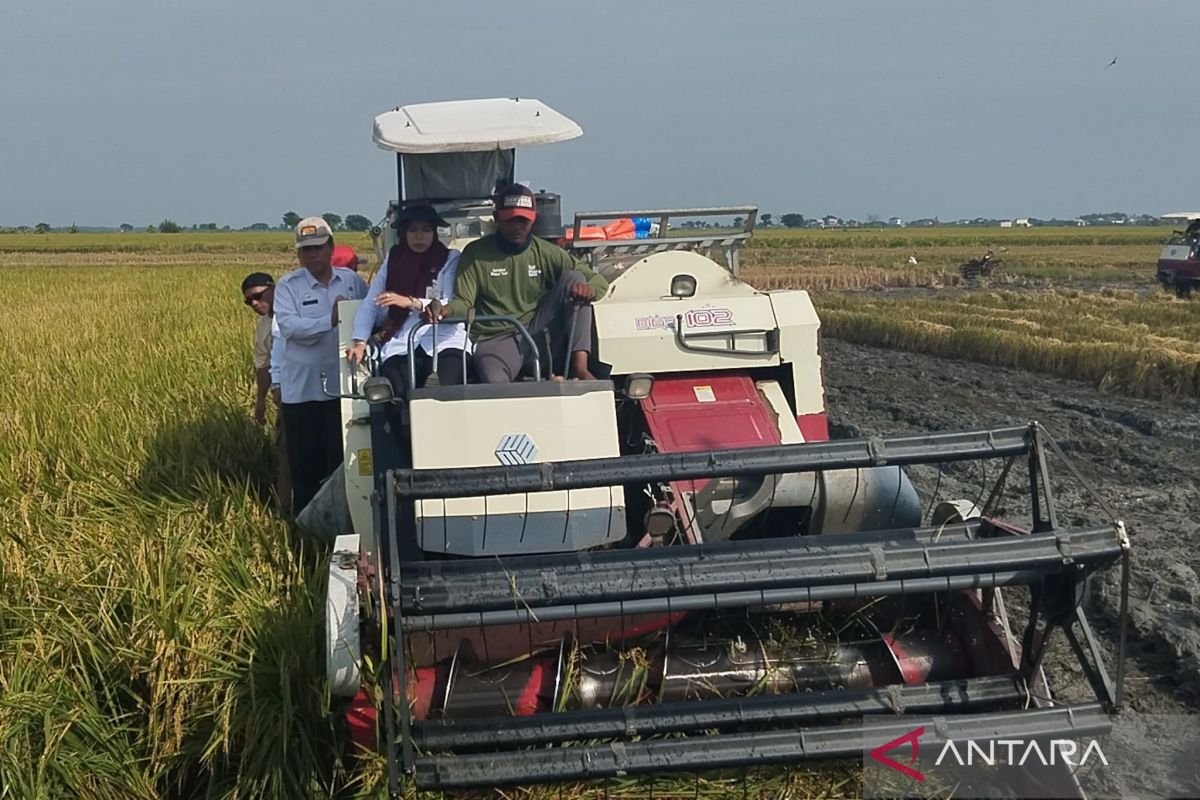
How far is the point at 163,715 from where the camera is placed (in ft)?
12.8

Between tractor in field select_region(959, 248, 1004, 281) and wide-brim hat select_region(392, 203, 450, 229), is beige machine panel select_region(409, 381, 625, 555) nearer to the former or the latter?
wide-brim hat select_region(392, 203, 450, 229)

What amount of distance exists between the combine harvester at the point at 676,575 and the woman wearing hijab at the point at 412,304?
0.16 metres

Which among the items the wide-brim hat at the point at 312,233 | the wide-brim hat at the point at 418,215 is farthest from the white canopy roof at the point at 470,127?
the wide-brim hat at the point at 312,233

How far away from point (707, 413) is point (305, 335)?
2.30 meters

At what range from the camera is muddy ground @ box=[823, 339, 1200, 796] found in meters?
4.55

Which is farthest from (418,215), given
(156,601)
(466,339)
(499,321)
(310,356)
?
(156,601)

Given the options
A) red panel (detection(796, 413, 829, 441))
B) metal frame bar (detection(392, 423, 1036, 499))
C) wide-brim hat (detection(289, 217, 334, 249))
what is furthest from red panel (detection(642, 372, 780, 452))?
wide-brim hat (detection(289, 217, 334, 249))

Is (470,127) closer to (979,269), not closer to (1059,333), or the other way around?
(1059,333)

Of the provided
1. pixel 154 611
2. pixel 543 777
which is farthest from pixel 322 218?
pixel 543 777

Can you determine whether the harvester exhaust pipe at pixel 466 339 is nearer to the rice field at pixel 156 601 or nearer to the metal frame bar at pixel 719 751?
the rice field at pixel 156 601

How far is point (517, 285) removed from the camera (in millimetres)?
5062

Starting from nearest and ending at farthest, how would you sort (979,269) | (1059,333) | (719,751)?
(719,751)
(1059,333)
(979,269)

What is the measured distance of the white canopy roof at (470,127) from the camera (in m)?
5.61

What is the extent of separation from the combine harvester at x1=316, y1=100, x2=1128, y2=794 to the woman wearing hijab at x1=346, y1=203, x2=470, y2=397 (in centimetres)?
16
